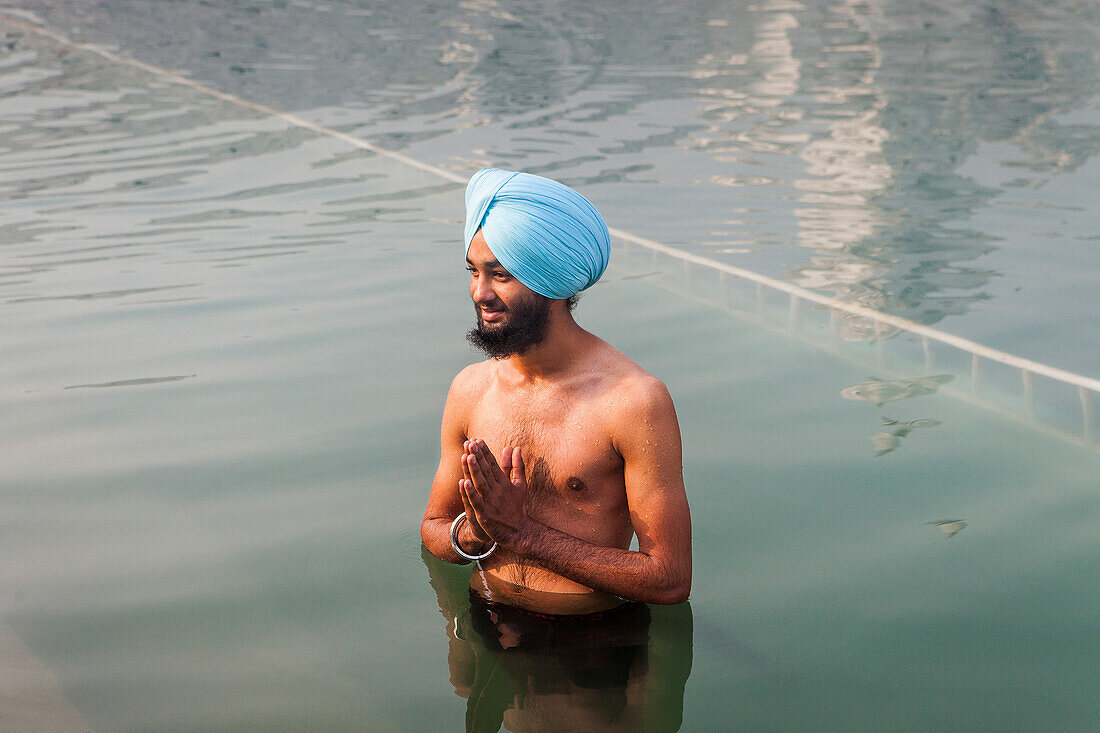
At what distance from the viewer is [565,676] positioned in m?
3.22

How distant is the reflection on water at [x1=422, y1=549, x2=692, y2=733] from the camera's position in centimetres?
318

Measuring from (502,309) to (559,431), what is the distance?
14.6 inches

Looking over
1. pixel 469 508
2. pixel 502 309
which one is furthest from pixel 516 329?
pixel 469 508

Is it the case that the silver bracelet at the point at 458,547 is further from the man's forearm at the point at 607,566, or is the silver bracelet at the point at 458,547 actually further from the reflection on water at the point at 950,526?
the reflection on water at the point at 950,526

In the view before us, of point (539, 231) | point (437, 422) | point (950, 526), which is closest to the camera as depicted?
point (539, 231)

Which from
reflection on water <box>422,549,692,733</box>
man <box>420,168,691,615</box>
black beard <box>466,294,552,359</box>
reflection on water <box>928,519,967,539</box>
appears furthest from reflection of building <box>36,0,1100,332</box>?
black beard <box>466,294,552,359</box>

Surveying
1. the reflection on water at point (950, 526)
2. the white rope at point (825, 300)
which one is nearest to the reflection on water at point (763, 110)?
the white rope at point (825, 300)

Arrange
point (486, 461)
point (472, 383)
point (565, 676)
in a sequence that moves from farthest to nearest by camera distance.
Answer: point (472, 383)
point (565, 676)
point (486, 461)

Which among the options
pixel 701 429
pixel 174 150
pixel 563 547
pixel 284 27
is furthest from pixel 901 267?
pixel 284 27

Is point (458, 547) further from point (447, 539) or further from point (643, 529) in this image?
point (643, 529)

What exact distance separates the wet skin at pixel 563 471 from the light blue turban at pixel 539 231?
62 millimetres

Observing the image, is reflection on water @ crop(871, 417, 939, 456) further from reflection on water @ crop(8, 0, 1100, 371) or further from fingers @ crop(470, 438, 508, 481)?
fingers @ crop(470, 438, 508, 481)

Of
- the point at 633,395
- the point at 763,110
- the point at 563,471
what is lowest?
the point at 763,110

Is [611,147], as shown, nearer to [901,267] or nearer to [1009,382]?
[901,267]
